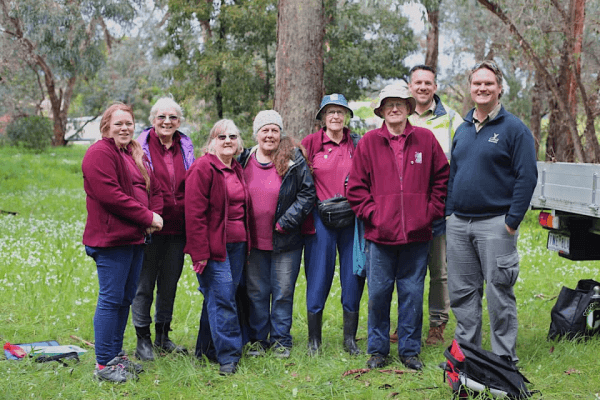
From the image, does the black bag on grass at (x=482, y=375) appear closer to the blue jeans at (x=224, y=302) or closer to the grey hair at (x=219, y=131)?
the blue jeans at (x=224, y=302)

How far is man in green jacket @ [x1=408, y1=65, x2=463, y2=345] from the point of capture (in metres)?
5.67

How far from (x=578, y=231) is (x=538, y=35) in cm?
1069

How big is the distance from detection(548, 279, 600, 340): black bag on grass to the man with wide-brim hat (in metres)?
1.53

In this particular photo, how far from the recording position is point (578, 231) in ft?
19.4

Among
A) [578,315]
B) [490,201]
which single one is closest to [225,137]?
[490,201]

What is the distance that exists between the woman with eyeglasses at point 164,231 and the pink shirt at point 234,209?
42 centimetres

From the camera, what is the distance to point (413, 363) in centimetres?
517

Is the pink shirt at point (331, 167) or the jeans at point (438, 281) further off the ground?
the pink shirt at point (331, 167)

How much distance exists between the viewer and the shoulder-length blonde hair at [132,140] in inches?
190

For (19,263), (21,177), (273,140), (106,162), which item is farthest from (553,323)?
(21,177)

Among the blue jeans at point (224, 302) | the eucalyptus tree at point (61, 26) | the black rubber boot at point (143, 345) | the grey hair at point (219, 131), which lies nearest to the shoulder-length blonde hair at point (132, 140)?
the grey hair at point (219, 131)

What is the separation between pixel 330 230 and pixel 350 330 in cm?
91

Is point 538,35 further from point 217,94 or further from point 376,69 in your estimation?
point 217,94

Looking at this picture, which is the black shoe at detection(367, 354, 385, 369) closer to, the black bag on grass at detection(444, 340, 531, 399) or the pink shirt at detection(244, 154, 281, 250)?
the black bag on grass at detection(444, 340, 531, 399)
